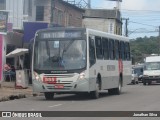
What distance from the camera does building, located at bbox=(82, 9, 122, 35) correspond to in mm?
70000

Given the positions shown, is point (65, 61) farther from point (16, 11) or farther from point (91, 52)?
point (16, 11)

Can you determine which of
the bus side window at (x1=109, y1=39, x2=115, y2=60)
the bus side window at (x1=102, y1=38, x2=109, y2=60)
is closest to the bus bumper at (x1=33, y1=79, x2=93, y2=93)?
the bus side window at (x1=102, y1=38, x2=109, y2=60)

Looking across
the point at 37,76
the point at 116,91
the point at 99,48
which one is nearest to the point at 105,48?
the point at 99,48

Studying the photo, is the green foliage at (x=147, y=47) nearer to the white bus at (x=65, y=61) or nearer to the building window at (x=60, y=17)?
the building window at (x=60, y=17)

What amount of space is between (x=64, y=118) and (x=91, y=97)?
9.79 metres

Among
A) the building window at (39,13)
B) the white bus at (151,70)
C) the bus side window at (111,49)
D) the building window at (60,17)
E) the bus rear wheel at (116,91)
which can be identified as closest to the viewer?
the bus side window at (111,49)

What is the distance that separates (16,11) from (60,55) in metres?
18.3

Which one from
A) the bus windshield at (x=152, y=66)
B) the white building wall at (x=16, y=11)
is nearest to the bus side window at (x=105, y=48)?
the white building wall at (x=16, y=11)

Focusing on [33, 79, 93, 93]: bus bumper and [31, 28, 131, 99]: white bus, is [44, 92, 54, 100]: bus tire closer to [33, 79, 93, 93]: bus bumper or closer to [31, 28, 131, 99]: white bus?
[31, 28, 131, 99]: white bus

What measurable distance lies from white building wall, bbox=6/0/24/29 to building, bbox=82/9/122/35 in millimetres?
27977

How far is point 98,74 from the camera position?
26.0m

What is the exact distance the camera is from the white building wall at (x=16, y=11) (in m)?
41.5

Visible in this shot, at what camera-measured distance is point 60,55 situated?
24203mm

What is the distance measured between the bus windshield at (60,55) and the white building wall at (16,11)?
681 inches
